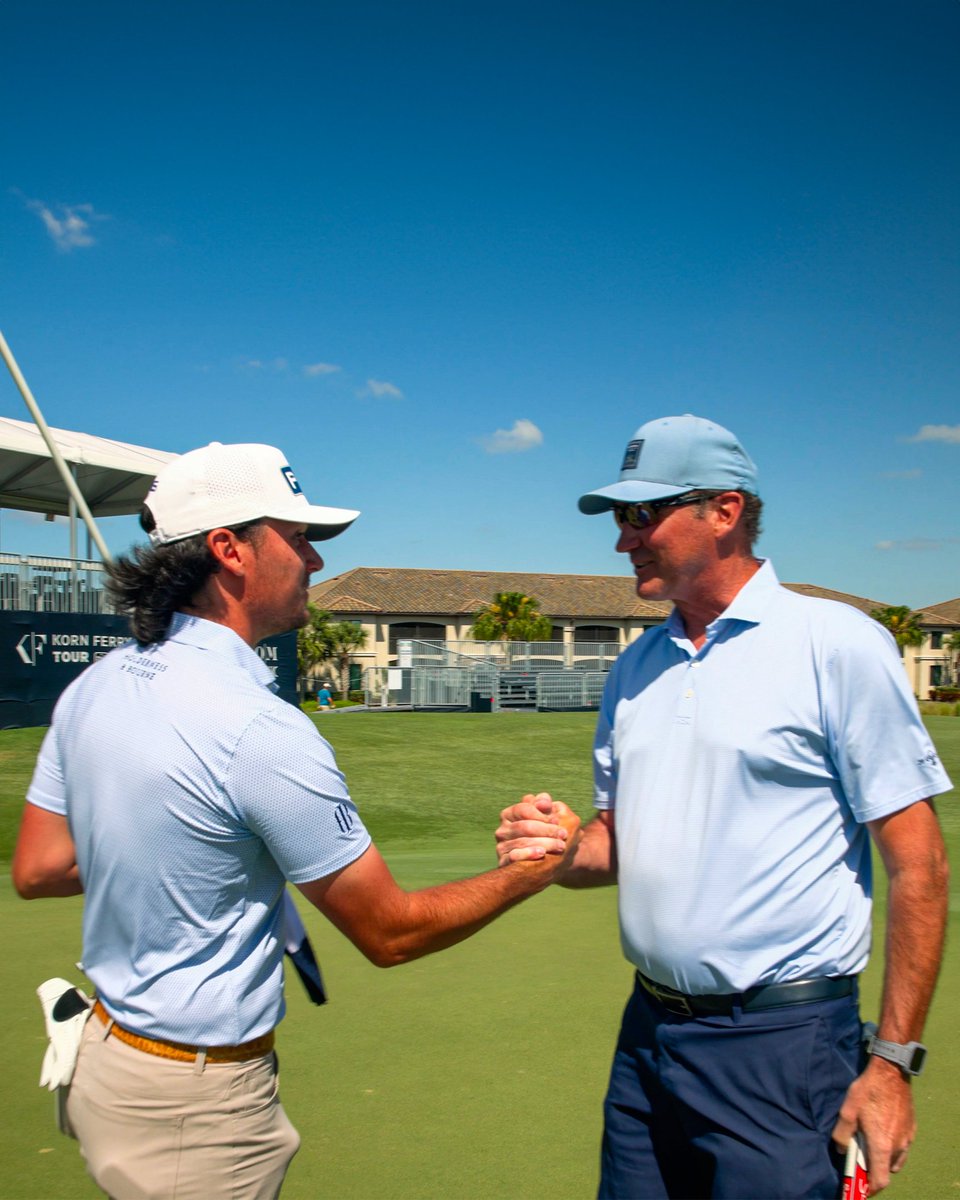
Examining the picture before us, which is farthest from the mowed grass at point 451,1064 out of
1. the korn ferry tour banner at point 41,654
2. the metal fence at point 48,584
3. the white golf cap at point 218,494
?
the metal fence at point 48,584

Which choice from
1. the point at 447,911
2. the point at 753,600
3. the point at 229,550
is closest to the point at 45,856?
the point at 229,550

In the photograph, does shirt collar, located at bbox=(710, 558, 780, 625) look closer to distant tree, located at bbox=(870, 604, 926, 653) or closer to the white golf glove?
the white golf glove

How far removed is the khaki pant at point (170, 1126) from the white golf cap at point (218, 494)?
1014mm

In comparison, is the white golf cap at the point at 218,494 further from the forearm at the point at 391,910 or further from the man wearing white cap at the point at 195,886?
the forearm at the point at 391,910

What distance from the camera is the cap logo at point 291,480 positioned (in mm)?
2275

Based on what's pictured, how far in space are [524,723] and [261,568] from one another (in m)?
20.0

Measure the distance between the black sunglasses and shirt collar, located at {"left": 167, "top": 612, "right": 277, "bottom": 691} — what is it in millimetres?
1008

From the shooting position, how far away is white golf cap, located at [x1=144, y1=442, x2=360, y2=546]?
2172mm

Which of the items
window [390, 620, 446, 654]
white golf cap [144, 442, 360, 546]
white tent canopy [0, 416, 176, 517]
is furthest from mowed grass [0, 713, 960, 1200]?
window [390, 620, 446, 654]

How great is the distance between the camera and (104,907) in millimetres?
2025

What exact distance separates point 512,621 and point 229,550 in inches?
2187

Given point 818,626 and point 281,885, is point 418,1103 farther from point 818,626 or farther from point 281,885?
point 818,626

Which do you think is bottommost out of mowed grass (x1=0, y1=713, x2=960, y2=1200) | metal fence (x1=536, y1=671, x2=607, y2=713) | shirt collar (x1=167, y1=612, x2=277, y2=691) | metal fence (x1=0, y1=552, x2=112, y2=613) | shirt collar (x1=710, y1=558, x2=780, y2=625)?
mowed grass (x1=0, y1=713, x2=960, y2=1200)

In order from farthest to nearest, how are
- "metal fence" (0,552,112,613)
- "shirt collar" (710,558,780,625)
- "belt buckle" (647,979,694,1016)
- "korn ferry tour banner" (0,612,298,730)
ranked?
"metal fence" (0,552,112,613)
"korn ferry tour banner" (0,612,298,730)
"shirt collar" (710,558,780,625)
"belt buckle" (647,979,694,1016)
